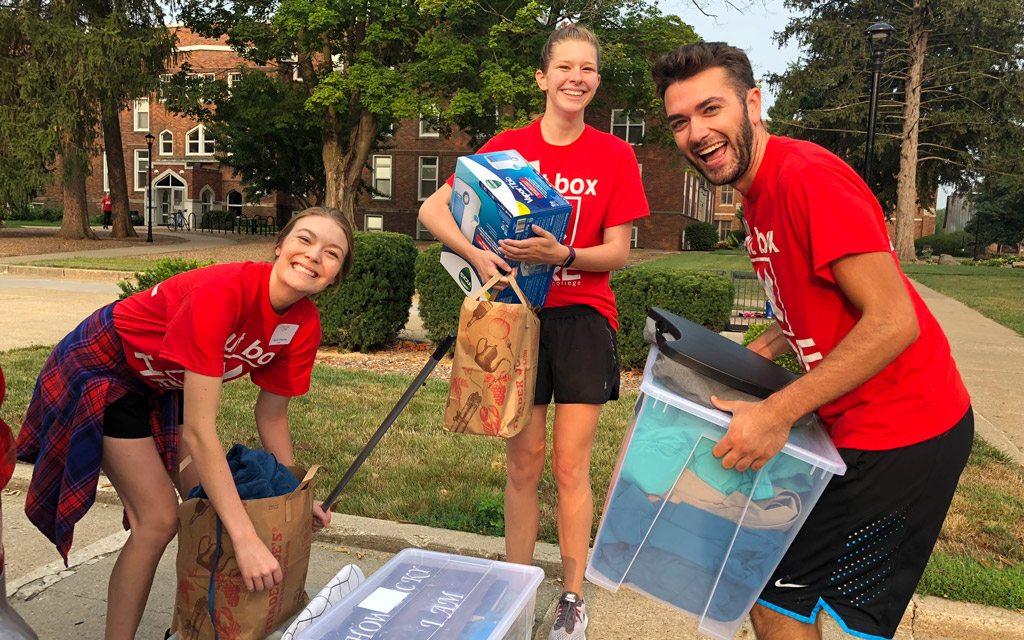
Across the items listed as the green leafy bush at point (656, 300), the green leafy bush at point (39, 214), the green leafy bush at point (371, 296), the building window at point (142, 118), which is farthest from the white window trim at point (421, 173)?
the green leafy bush at point (656, 300)

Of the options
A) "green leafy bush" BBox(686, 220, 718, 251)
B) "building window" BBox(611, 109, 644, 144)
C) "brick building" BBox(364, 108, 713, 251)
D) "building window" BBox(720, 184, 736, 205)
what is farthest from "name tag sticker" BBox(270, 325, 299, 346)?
"building window" BBox(720, 184, 736, 205)

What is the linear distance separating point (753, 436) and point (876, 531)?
0.49 meters

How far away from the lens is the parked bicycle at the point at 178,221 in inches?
1674

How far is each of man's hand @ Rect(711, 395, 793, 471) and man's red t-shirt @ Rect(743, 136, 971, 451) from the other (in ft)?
0.97

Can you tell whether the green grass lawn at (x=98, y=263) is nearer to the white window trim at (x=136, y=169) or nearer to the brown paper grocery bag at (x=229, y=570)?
the brown paper grocery bag at (x=229, y=570)

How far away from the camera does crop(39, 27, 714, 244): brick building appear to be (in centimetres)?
3856

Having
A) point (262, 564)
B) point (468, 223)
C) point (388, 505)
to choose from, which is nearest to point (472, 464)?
point (388, 505)

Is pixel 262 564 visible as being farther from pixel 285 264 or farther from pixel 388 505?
pixel 388 505

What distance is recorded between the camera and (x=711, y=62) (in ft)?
6.66

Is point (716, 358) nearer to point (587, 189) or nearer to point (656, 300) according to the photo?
point (587, 189)

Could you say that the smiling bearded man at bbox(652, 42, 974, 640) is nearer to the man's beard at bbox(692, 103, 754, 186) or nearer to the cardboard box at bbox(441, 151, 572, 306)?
the man's beard at bbox(692, 103, 754, 186)

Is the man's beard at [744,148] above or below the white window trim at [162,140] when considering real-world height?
below

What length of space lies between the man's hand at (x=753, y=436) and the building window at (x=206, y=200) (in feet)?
161

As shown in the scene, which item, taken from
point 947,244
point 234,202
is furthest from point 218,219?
point 947,244
